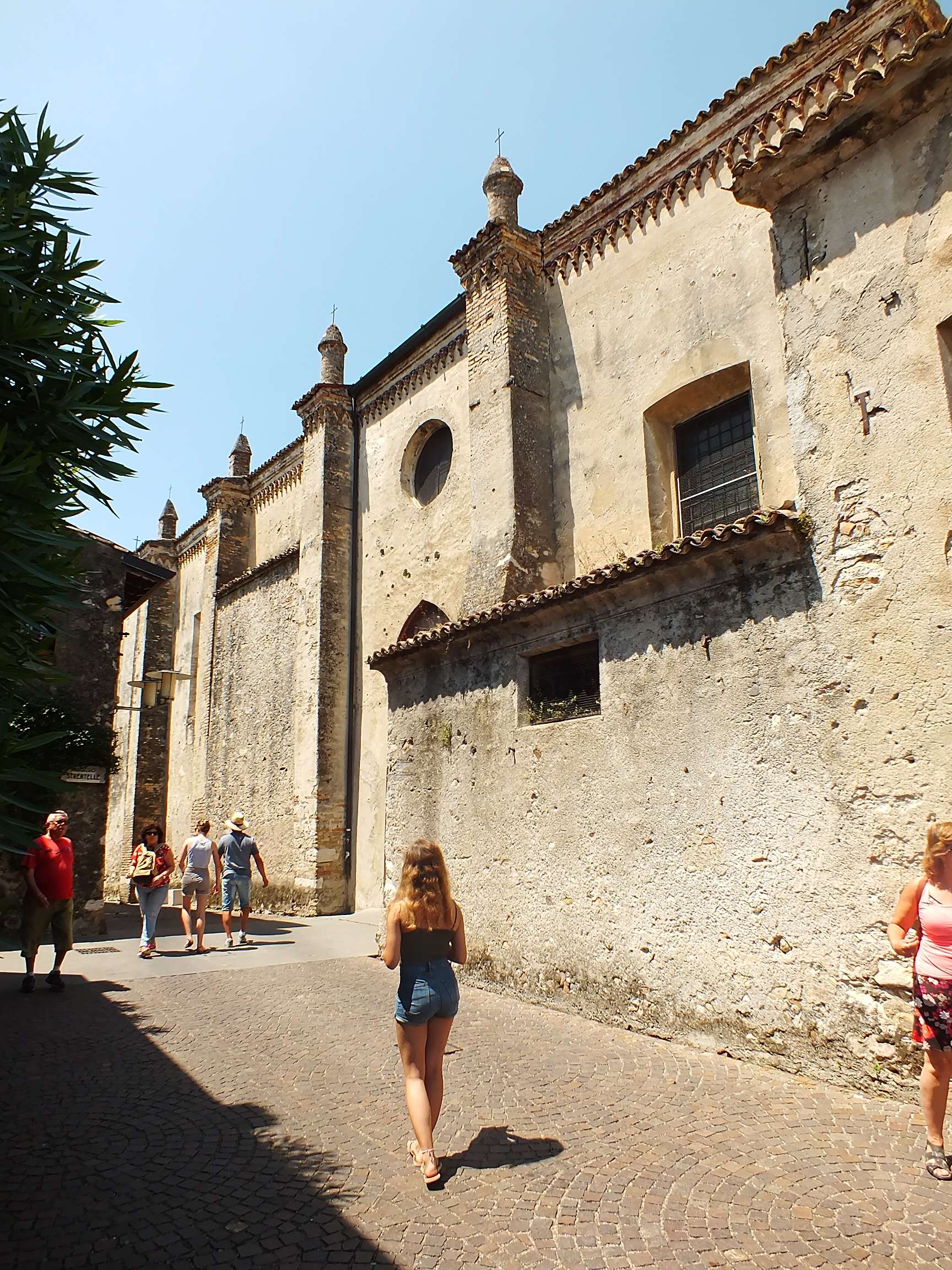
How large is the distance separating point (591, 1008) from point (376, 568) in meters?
10.7

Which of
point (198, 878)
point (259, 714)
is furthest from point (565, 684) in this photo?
point (259, 714)

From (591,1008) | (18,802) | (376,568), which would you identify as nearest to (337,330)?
(376,568)

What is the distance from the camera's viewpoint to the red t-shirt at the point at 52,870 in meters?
7.64

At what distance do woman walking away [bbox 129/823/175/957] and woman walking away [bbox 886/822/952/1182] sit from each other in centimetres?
835

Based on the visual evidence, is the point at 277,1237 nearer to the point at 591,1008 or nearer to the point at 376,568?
the point at 591,1008

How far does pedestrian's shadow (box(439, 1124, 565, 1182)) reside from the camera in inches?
155

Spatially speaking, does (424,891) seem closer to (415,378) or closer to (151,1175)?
(151,1175)

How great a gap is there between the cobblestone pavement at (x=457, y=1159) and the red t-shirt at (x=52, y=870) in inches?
59.9

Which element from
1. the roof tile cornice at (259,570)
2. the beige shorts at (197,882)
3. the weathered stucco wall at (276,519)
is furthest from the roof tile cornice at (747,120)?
the beige shorts at (197,882)

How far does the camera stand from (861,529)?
523cm

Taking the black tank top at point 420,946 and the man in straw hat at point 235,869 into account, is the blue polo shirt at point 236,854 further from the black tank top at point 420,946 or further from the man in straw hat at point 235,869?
the black tank top at point 420,946

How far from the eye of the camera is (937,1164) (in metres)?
3.64

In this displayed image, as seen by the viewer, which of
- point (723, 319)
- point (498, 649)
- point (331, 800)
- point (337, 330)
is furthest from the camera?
point (337, 330)

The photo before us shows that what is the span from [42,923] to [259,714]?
10.5 metres
